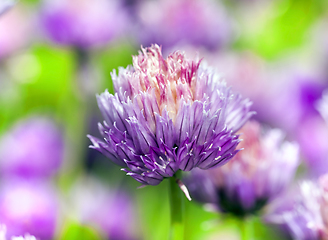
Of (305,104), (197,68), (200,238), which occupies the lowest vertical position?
(200,238)

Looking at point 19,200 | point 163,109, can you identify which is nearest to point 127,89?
point 163,109

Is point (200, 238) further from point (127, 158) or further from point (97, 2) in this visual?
point (97, 2)

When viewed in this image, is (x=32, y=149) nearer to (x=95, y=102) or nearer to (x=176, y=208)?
(x=95, y=102)

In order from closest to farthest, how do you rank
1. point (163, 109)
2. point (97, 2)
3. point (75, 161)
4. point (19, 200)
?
point (163, 109), point (19, 200), point (75, 161), point (97, 2)

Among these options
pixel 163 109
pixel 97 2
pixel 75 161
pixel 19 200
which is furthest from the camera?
pixel 97 2

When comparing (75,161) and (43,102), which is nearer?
(75,161)

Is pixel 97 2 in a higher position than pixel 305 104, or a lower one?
higher

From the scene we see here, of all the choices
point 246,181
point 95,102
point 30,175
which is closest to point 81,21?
point 95,102
